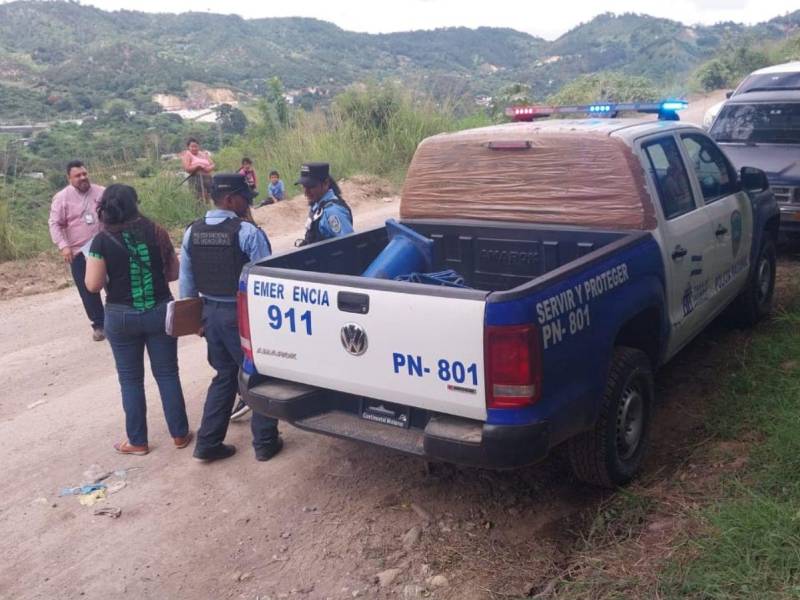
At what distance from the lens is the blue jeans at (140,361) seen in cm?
483

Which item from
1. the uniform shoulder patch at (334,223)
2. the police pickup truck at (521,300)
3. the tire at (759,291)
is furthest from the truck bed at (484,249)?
the tire at (759,291)

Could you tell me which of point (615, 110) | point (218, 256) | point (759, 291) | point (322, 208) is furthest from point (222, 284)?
point (759, 291)

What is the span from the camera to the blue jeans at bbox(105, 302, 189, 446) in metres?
4.83

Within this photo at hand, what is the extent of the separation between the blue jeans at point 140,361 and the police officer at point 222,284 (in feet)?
0.92

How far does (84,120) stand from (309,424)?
32.6 metres

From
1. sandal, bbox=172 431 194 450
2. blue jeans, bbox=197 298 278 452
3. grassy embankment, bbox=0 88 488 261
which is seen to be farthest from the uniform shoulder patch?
grassy embankment, bbox=0 88 488 261

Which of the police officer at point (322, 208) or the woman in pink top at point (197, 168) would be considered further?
the woman in pink top at point (197, 168)

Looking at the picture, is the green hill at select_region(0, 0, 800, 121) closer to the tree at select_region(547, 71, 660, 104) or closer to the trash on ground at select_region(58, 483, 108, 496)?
the tree at select_region(547, 71, 660, 104)

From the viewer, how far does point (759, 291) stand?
6156mm

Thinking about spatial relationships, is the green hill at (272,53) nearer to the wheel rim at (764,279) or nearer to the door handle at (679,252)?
the wheel rim at (764,279)

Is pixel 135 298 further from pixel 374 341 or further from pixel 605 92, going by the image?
pixel 605 92

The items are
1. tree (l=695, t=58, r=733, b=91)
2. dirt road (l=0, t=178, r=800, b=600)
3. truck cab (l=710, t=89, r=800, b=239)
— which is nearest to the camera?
dirt road (l=0, t=178, r=800, b=600)

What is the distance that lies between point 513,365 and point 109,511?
7.96ft

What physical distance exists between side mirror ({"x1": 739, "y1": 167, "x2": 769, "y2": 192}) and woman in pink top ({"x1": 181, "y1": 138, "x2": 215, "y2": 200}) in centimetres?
892
